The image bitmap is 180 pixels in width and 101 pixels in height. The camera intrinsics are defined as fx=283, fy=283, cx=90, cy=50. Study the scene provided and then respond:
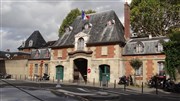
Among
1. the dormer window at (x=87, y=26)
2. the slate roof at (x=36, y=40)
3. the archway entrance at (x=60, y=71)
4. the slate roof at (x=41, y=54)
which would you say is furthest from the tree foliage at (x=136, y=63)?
the slate roof at (x=36, y=40)

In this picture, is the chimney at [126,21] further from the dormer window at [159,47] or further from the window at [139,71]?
the dormer window at [159,47]

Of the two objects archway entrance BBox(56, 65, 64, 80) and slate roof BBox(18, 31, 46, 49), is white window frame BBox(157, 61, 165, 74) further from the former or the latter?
slate roof BBox(18, 31, 46, 49)

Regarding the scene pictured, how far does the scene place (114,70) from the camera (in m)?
33.0

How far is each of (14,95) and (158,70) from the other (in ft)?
87.1

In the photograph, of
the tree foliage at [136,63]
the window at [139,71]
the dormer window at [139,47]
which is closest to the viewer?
the tree foliage at [136,63]

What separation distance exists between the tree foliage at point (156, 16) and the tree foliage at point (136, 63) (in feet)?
24.4

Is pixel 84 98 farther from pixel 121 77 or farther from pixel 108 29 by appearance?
pixel 108 29

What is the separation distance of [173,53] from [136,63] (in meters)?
6.75

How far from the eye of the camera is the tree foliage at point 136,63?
31.2m

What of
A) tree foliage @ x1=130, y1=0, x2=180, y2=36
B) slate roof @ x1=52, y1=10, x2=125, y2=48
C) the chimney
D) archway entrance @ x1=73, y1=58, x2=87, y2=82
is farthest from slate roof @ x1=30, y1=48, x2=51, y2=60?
tree foliage @ x1=130, y1=0, x2=180, y2=36

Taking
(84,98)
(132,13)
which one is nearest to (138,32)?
(132,13)

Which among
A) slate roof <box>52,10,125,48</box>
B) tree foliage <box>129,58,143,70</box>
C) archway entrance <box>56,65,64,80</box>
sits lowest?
archway entrance <box>56,65,64,80</box>

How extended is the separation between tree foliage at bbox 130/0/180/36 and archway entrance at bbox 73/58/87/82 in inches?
342

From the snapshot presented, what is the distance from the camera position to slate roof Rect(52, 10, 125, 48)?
112 feet
